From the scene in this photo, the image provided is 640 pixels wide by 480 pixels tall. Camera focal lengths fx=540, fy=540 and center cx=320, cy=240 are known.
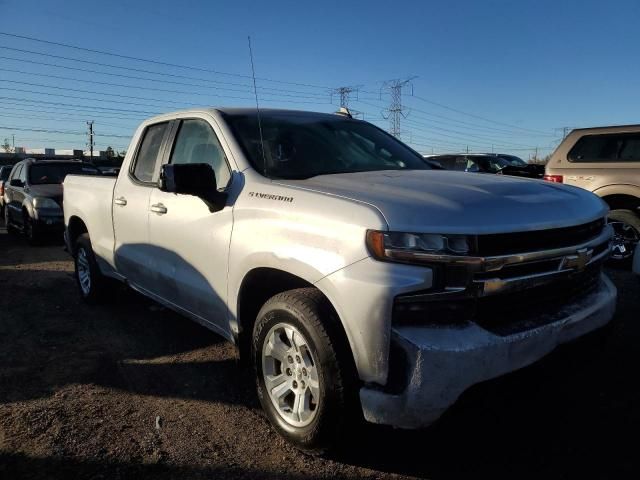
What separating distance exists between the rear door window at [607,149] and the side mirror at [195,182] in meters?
6.72

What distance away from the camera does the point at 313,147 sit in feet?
12.3

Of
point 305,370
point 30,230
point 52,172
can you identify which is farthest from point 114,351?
point 52,172

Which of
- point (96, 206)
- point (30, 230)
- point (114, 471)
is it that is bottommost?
point (114, 471)

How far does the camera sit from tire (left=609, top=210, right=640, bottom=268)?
297 inches

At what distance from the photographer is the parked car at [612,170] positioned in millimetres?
7594

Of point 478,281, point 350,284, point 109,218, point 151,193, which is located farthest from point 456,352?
point 109,218

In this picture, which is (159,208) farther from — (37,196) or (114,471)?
(37,196)

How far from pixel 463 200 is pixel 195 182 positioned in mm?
1566

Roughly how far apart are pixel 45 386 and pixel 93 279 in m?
2.00

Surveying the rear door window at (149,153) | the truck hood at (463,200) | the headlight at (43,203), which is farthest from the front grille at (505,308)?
the headlight at (43,203)

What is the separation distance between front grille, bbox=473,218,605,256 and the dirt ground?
58cm

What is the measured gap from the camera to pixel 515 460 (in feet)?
9.17

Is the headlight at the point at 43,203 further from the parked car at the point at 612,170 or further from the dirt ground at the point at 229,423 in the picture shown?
the parked car at the point at 612,170

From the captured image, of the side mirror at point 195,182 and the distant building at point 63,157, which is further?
the distant building at point 63,157
